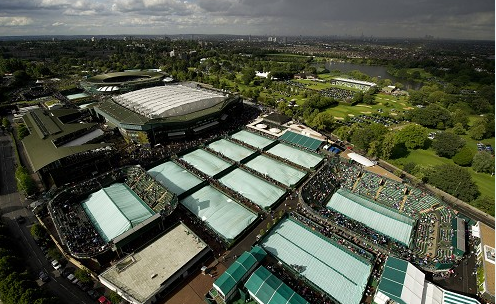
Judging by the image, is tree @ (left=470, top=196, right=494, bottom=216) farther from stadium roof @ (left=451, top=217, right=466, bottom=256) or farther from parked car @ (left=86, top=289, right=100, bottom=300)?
parked car @ (left=86, top=289, right=100, bottom=300)

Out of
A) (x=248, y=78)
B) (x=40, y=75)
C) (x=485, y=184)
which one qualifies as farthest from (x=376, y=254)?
(x=40, y=75)

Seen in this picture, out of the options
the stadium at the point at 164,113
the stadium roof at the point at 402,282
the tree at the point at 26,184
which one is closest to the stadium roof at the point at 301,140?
the stadium at the point at 164,113

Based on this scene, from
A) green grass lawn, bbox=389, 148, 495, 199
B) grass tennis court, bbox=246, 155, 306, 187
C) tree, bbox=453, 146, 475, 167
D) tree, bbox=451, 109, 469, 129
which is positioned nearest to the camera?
grass tennis court, bbox=246, 155, 306, 187

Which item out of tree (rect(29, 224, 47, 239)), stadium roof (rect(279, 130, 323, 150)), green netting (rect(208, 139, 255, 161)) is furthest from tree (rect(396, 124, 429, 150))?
tree (rect(29, 224, 47, 239))

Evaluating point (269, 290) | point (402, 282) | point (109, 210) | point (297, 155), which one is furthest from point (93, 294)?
point (297, 155)

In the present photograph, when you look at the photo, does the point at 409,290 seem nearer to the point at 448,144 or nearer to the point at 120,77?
the point at 448,144

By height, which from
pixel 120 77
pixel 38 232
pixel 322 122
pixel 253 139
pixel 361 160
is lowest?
pixel 38 232
